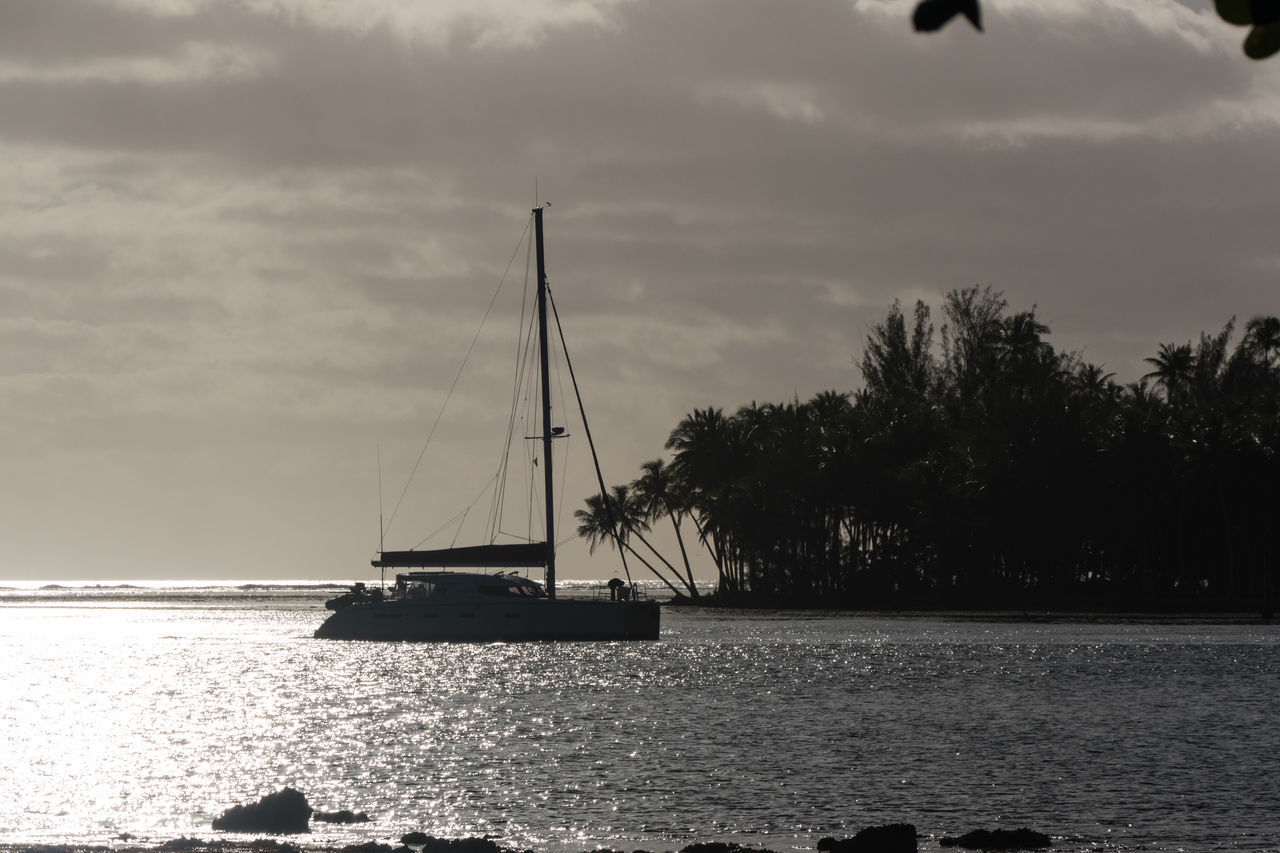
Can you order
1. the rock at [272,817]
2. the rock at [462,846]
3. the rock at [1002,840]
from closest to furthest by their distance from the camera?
the rock at [462,846]
the rock at [1002,840]
the rock at [272,817]

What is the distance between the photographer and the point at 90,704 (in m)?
53.1

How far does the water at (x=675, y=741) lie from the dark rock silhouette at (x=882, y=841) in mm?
1494

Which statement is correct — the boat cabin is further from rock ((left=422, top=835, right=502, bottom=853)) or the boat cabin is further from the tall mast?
rock ((left=422, top=835, right=502, bottom=853))

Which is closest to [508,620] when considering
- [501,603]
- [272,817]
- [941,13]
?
[501,603]

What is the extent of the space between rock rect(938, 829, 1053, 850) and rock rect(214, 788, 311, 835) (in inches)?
413

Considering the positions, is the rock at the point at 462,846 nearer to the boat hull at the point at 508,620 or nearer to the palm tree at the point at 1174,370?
the boat hull at the point at 508,620

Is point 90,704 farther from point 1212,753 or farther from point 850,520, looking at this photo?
point 850,520

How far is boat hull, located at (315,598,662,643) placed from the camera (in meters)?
66.1

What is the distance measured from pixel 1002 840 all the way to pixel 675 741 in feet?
56.9

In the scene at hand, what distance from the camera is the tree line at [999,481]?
93.8 metres

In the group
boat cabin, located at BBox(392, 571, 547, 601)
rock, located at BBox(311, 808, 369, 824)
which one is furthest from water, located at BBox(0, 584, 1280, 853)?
boat cabin, located at BBox(392, 571, 547, 601)

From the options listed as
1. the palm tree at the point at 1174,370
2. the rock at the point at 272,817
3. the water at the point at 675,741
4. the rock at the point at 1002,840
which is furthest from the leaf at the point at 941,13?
the palm tree at the point at 1174,370

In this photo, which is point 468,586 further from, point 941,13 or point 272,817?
point 941,13

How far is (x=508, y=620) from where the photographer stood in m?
66.6
